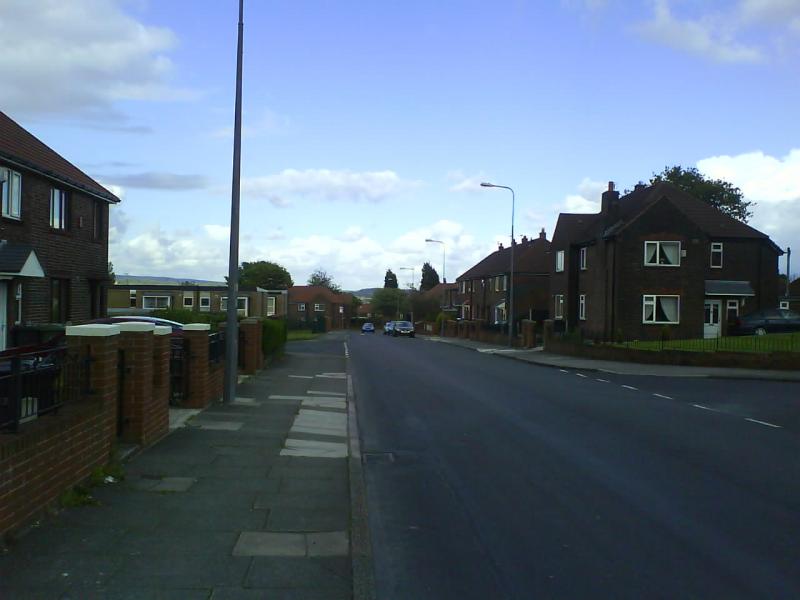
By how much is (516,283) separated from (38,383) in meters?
61.0

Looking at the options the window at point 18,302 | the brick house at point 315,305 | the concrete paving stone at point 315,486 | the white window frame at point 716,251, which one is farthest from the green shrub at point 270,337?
the brick house at point 315,305

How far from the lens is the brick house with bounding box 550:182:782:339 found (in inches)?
1603

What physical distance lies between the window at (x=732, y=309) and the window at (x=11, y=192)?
34000mm

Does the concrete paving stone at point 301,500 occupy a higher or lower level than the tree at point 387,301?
lower

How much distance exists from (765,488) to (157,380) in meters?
7.56

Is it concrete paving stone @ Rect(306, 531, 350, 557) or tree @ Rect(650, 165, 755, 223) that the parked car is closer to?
tree @ Rect(650, 165, 755, 223)

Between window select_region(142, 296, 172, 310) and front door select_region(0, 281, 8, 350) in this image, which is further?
window select_region(142, 296, 172, 310)

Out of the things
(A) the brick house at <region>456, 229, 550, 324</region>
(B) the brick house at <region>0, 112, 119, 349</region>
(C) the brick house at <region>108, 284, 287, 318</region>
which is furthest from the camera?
(A) the brick house at <region>456, 229, 550, 324</region>

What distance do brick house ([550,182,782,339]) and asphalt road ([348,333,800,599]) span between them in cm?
2356

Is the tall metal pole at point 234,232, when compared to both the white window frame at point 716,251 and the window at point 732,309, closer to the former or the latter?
the window at point 732,309

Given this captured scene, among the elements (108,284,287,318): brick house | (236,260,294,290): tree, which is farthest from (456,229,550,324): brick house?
(236,260,294,290): tree

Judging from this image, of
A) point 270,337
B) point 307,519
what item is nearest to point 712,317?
point 270,337

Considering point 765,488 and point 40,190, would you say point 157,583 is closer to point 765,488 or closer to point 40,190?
point 765,488

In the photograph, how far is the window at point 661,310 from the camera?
40875 mm
